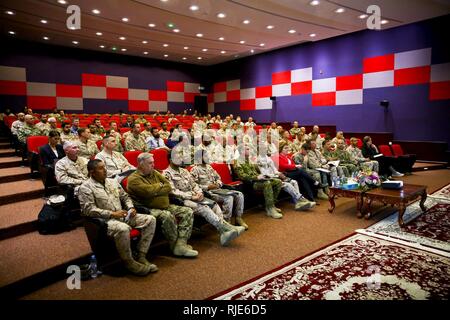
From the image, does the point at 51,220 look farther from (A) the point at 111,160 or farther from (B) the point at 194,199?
(B) the point at 194,199

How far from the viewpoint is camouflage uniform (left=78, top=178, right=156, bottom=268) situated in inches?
95.5

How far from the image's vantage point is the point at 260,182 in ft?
13.7

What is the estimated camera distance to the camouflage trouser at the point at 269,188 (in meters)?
4.10

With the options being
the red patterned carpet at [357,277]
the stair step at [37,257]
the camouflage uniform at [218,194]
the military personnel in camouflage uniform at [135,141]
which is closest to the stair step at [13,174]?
the military personnel in camouflage uniform at [135,141]

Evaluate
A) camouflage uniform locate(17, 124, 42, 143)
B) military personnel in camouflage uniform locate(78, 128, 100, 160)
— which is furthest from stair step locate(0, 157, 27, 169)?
military personnel in camouflage uniform locate(78, 128, 100, 160)

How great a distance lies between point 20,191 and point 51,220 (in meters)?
1.22

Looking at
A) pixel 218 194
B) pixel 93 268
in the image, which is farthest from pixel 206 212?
pixel 93 268

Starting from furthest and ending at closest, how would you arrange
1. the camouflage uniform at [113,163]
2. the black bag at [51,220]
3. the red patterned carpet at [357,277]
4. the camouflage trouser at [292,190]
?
the camouflage trouser at [292,190], the camouflage uniform at [113,163], the black bag at [51,220], the red patterned carpet at [357,277]

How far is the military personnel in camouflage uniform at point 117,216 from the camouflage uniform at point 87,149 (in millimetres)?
2149

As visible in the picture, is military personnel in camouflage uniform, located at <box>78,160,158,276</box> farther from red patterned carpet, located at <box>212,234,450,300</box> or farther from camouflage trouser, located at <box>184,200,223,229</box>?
red patterned carpet, located at <box>212,234,450,300</box>

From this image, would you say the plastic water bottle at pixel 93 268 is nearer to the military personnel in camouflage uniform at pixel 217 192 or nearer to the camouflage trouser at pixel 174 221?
the camouflage trouser at pixel 174 221
